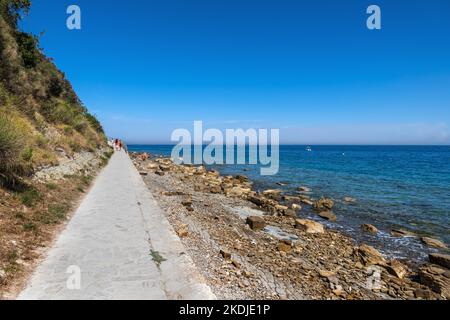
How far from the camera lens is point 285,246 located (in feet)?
31.7

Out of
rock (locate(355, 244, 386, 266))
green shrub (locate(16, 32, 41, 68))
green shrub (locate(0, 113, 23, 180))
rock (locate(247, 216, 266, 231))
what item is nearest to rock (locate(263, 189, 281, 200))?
rock (locate(247, 216, 266, 231))

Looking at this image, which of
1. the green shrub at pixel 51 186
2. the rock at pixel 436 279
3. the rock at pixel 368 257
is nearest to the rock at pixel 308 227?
the rock at pixel 368 257

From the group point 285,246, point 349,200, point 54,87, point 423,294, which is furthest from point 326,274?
point 54,87

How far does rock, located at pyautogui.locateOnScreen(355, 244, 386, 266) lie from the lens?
930 cm

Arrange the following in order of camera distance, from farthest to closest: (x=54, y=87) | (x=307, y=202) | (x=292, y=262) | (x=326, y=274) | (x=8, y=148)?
(x=54, y=87) < (x=307, y=202) < (x=8, y=148) < (x=292, y=262) < (x=326, y=274)

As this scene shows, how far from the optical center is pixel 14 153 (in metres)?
8.84

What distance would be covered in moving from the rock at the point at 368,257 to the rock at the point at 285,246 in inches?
92.3

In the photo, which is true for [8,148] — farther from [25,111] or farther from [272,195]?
[272,195]

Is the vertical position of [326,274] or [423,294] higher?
[326,274]

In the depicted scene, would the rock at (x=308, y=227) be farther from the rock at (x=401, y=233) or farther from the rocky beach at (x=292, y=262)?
the rock at (x=401, y=233)

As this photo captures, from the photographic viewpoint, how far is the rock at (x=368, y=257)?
9297mm

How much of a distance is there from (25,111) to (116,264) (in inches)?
511

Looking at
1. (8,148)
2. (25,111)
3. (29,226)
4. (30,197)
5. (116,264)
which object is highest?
(25,111)
